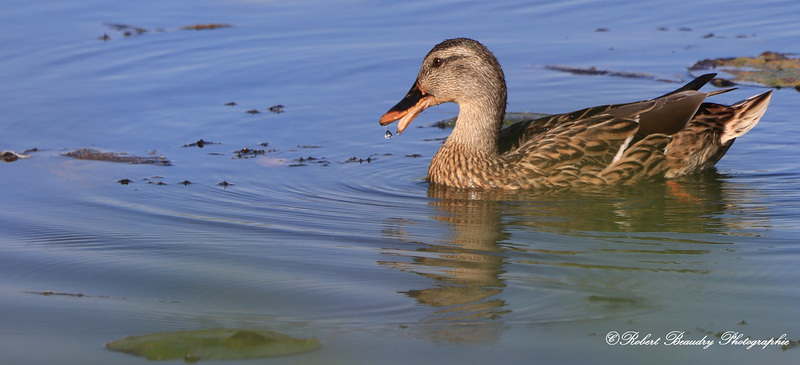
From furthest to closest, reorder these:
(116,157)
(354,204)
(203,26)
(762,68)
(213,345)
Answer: (203,26), (762,68), (116,157), (354,204), (213,345)

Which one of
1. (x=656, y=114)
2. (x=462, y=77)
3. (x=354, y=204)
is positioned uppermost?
(x=462, y=77)

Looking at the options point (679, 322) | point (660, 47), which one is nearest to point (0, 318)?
point (679, 322)

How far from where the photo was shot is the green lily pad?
4.70 metres

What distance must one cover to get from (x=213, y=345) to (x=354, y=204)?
11.3ft

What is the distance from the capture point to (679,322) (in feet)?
16.4

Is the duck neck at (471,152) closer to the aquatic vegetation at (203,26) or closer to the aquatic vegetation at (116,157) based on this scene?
the aquatic vegetation at (116,157)

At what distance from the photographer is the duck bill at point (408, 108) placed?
9031 millimetres

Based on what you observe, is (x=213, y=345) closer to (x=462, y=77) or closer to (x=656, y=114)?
(x=462, y=77)

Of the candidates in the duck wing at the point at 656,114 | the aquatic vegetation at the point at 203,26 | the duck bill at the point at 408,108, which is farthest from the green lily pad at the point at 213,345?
the aquatic vegetation at the point at 203,26

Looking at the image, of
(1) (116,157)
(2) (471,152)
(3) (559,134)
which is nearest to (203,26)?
(1) (116,157)

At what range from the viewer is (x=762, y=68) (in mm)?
11922

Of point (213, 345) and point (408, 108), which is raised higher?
point (408, 108)

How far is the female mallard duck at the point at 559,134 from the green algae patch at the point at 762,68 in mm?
2333

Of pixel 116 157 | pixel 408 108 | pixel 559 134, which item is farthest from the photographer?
pixel 116 157
